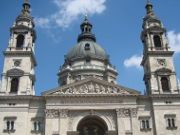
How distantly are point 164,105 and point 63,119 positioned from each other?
40.4 ft

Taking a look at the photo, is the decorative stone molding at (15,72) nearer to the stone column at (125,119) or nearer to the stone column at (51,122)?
the stone column at (51,122)

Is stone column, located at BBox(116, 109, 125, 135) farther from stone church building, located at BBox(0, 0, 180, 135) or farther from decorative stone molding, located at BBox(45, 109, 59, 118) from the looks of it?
decorative stone molding, located at BBox(45, 109, 59, 118)

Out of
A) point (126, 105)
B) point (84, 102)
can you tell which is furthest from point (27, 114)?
point (126, 105)

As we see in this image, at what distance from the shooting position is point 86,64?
59.5 m

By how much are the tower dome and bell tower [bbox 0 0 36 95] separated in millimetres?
10410

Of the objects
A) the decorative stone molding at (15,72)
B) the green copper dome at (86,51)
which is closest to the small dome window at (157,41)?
the green copper dome at (86,51)

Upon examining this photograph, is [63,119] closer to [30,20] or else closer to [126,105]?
[126,105]

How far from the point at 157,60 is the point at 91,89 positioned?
32.6 ft

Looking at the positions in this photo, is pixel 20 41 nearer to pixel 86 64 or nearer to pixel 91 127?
pixel 86 64

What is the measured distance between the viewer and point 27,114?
4275 cm

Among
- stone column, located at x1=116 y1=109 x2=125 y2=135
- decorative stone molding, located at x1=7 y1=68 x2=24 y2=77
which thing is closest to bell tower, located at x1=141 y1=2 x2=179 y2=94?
stone column, located at x1=116 y1=109 x2=125 y2=135

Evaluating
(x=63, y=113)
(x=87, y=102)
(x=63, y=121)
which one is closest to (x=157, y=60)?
(x=87, y=102)

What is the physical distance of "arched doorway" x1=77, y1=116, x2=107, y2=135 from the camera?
1745 inches

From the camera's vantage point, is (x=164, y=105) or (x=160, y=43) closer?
(x=164, y=105)
